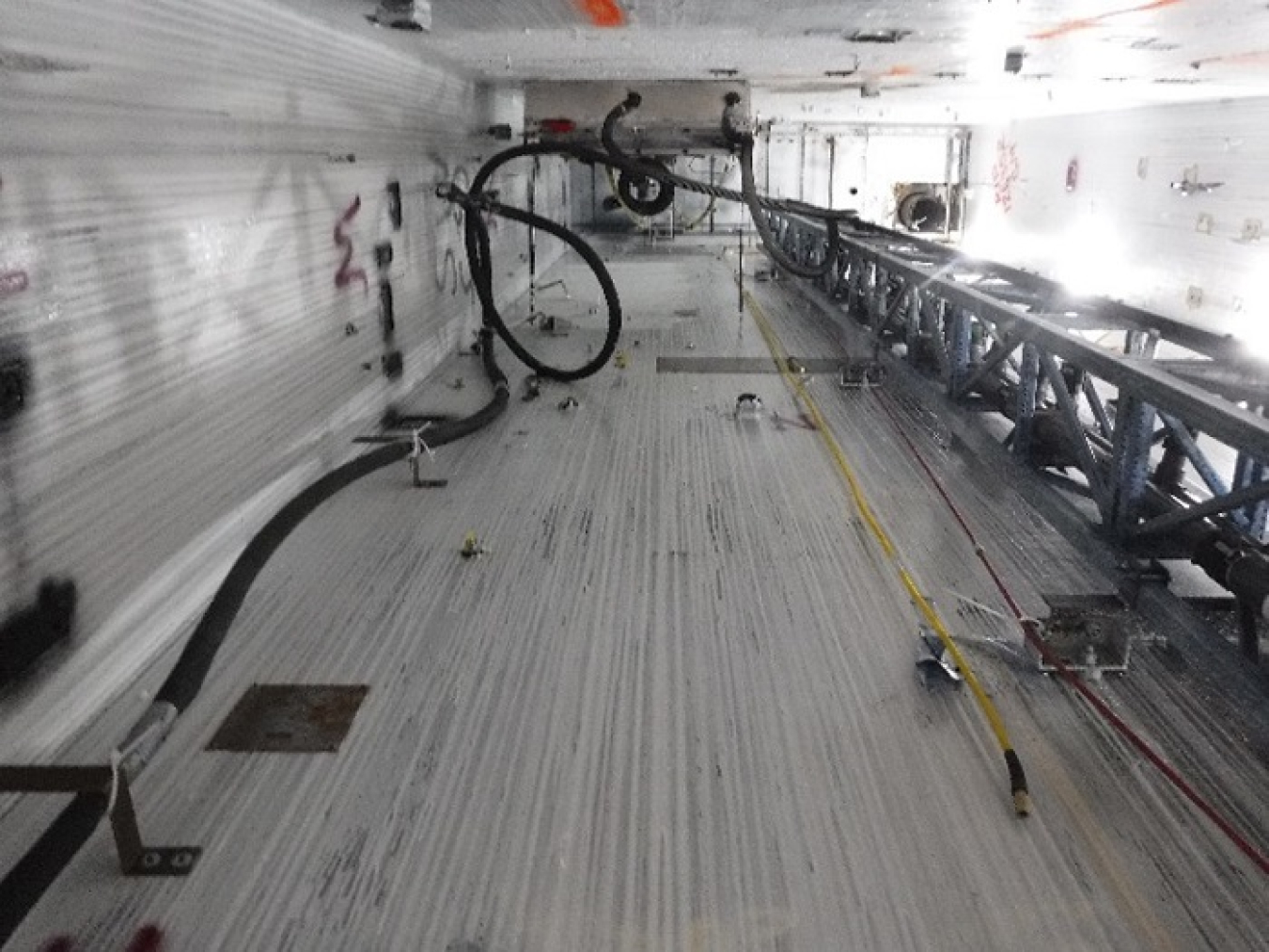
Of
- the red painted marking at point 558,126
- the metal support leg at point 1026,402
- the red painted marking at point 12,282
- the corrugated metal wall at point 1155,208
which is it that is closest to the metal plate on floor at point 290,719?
the red painted marking at point 12,282

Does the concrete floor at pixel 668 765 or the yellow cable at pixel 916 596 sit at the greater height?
the yellow cable at pixel 916 596

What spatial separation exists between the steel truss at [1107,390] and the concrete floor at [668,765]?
1.45 feet

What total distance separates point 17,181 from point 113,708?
1.56m

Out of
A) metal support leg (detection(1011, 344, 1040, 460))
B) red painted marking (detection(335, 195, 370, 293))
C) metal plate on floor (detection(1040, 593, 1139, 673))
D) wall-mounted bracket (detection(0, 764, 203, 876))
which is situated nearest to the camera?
wall-mounted bracket (detection(0, 764, 203, 876))

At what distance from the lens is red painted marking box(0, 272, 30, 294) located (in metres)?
2.40

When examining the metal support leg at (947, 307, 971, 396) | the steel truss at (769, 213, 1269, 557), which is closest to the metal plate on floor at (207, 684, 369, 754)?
the steel truss at (769, 213, 1269, 557)

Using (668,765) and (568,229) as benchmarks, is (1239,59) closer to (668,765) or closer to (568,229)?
(568,229)

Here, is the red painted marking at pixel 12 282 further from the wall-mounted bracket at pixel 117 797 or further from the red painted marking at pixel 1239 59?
the red painted marking at pixel 1239 59

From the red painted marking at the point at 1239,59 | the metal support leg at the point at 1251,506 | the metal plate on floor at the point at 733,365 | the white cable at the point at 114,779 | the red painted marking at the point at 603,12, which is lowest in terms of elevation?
the white cable at the point at 114,779

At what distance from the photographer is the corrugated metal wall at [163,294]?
2549mm

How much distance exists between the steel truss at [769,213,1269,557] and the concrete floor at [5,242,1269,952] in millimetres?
441

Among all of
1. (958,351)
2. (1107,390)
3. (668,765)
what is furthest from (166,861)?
(1107,390)

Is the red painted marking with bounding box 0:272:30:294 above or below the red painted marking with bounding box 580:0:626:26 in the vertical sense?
below

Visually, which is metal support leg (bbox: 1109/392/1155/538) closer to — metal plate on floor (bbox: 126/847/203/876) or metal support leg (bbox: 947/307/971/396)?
metal support leg (bbox: 947/307/971/396)
